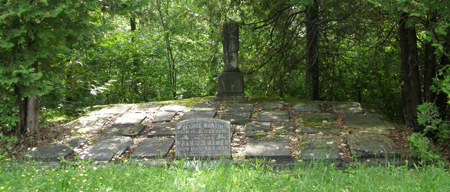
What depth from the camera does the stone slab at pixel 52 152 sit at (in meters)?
4.84

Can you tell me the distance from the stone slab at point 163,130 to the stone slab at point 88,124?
1.06m

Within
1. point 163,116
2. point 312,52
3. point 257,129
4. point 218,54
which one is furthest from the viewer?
point 218,54

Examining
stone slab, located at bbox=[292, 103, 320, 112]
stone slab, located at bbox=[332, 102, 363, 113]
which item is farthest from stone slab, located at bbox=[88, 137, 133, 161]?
stone slab, located at bbox=[332, 102, 363, 113]

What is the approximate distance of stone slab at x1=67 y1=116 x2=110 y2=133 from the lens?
20.4 ft

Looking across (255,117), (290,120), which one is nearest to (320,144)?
(290,120)

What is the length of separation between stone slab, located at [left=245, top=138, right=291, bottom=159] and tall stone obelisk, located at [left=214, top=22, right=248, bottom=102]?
3.07m

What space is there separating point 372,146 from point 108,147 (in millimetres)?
3754

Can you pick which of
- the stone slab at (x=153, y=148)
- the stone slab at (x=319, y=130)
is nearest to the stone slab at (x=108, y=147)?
the stone slab at (x=153, y=148)

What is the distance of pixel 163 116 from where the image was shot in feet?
23.0

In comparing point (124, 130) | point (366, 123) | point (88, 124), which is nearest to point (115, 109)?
point (88, 124)

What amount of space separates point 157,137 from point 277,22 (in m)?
4.82

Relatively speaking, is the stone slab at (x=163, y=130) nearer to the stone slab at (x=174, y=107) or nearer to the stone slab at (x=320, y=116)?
the stone slab at (x=174, y=107)

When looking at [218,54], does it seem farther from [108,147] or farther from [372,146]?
[372,146]

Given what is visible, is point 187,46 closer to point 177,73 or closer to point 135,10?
point 177,73
